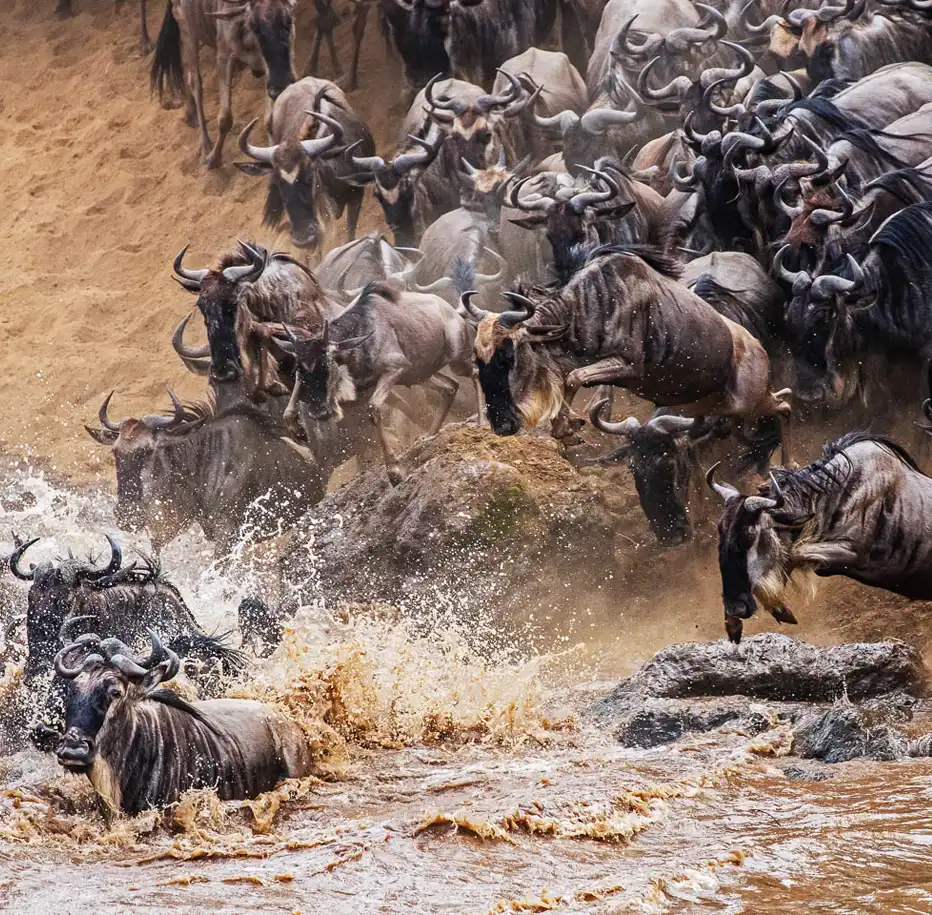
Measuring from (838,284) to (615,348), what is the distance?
1.58 meters

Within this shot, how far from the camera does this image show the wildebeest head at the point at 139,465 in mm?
10148

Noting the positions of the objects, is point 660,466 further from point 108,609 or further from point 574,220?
point 108,609

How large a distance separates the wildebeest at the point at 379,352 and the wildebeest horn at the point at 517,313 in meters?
2.05

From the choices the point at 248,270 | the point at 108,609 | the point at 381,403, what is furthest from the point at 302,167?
the point at 108,609

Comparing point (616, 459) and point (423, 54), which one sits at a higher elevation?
point (423, 54)

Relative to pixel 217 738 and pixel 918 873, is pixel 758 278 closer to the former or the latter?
pixel 217 738

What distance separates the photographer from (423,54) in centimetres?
1443

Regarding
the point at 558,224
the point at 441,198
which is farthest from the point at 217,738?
the point at 441,198

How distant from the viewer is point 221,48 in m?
15.4

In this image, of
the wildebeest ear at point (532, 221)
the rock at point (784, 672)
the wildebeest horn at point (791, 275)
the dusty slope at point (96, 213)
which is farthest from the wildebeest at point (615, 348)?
the dusty slope at point (96, 213)

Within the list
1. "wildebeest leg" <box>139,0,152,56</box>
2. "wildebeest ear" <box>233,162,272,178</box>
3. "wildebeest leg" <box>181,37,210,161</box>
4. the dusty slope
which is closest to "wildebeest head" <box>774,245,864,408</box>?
"wildebeest ear" <box>233,162,272,178</box>

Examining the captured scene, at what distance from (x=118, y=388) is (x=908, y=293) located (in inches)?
287

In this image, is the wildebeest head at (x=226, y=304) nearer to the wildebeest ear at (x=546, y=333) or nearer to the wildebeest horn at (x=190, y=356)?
the wildebeest horn at (x=190, y=356)

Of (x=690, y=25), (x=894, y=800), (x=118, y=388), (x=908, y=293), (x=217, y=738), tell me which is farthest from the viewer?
(x=118, y=388)
